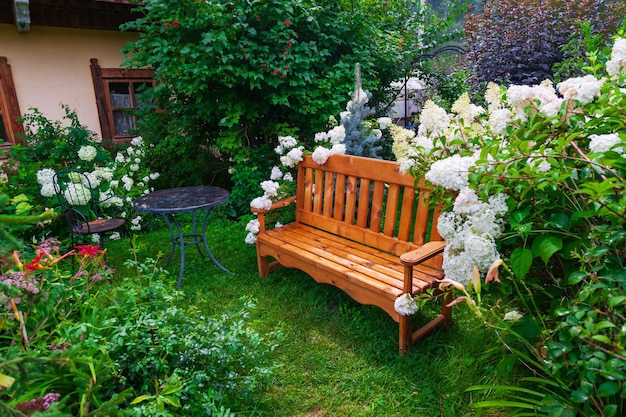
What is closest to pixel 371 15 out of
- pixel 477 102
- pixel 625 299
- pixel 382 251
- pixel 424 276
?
pixel 477 102

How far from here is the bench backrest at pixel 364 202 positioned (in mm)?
2834

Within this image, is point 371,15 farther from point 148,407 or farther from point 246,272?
point 148,407

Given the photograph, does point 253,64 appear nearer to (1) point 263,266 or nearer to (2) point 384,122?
(2) point 384,122

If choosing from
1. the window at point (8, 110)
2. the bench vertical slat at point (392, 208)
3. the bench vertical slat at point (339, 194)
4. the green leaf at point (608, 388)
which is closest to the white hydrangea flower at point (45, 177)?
the window at point (8, 110)

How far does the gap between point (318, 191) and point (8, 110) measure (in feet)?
15.2

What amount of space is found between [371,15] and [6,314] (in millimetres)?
5130

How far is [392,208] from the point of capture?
301 cm

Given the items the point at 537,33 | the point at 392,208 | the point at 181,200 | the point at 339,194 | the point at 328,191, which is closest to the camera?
the point at 392,208

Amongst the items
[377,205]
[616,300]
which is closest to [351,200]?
[377,205]

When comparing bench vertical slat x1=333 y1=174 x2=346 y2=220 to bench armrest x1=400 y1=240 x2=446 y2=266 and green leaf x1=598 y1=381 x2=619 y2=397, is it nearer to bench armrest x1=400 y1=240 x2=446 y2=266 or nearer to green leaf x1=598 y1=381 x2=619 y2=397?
bench armrest x1=400 y1=240 x2=446 y2=266

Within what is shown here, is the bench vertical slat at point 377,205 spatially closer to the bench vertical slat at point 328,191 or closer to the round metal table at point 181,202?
the bench vertical slat at point 328,191

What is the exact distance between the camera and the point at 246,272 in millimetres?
3885

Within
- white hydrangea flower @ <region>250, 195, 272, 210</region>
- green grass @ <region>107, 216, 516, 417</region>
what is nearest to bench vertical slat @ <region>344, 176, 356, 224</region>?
green grass @ <region>107, 216, 516, 417</region>

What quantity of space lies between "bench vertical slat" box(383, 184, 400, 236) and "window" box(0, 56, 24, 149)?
16.5 feet
